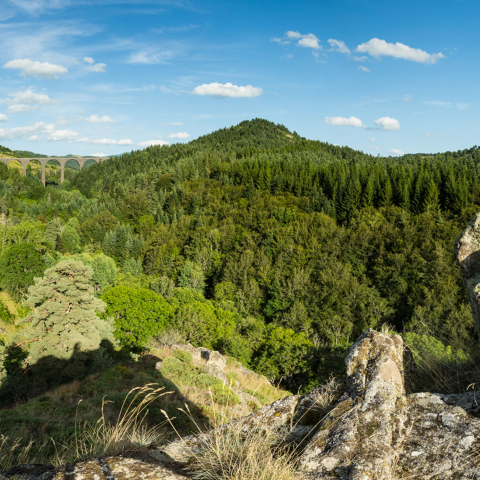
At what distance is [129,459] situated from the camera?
2.97 meters

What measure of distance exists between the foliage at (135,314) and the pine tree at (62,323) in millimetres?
21871

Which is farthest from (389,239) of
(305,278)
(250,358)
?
(250,358)

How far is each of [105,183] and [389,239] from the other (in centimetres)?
12322

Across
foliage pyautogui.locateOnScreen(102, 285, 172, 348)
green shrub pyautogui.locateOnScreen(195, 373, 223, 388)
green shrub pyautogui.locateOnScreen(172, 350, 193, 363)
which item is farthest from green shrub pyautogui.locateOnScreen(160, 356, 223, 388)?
foliage pyautogui.locateOnScreen(102, 285, 172, 348)

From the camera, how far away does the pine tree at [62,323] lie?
2327 centimetres

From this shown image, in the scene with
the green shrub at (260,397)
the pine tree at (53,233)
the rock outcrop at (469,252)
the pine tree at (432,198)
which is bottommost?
the green shrub at (260,397)

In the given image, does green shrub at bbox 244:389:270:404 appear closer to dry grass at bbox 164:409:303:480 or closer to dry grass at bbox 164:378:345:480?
dry grass at bbox 164:378:345:480

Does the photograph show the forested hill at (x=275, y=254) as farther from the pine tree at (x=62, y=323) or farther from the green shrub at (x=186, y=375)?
the pine tree at (x=62, y=323)

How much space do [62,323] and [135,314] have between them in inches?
968

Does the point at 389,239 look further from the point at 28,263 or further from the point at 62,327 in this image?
the point at 28,263

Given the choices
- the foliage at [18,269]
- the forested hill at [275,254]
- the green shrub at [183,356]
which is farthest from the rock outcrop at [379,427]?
the foliage at [18,269]

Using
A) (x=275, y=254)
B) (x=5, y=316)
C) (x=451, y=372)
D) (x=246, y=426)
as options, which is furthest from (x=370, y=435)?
(x=275, y=254)

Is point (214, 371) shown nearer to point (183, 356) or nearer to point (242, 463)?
point (183, 356)

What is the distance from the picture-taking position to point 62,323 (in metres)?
24.0
